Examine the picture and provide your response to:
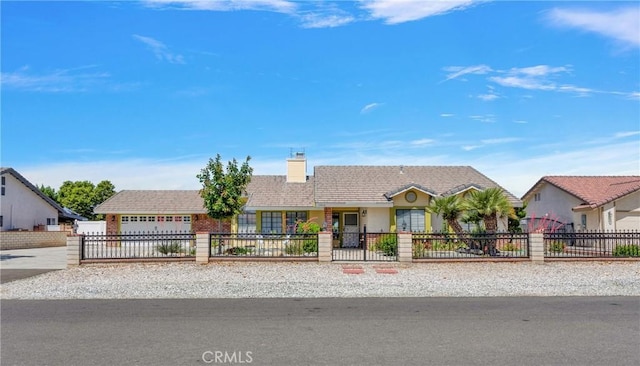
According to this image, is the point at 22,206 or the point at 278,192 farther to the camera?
the point at 22,206

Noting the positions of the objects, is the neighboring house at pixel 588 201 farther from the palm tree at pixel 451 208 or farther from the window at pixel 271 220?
the window at pixel 271 220

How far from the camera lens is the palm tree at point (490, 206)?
22.6 meters

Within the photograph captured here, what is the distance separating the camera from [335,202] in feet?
95.7

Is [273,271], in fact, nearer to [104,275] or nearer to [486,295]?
[104,275]

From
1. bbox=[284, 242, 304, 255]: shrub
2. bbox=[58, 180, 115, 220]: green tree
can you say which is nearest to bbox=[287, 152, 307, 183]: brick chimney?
bbox=[284, 242, 304, 255]: shrub

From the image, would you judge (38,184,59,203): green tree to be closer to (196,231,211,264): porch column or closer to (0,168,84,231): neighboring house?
(0,168,84,231): neighboring house

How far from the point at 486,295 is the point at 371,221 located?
17.0 m

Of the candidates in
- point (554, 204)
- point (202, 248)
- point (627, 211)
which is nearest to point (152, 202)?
point (202, 248)

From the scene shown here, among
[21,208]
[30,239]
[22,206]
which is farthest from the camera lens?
[22,206]

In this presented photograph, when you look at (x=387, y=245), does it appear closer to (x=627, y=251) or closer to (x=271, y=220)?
→ (x=271, y=220)

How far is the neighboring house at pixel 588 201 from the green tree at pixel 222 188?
19.0 metres

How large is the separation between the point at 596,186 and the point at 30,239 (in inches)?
1535

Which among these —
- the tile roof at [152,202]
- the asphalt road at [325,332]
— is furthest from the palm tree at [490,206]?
the tile roof at [152,202]

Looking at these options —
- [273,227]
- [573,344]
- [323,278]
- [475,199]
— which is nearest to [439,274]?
[323,278]
